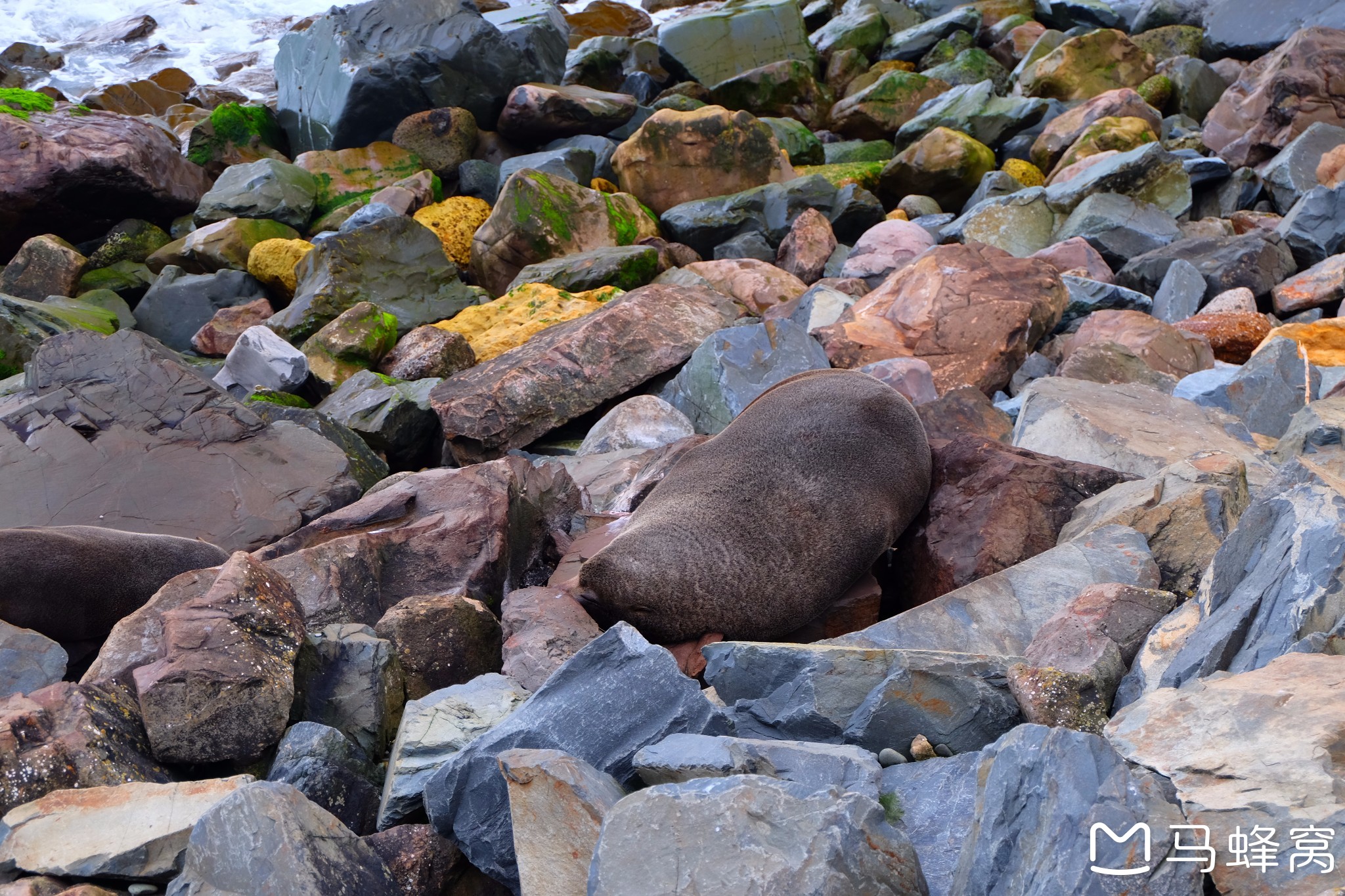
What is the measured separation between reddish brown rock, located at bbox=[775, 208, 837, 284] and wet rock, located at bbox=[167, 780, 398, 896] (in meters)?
8.76

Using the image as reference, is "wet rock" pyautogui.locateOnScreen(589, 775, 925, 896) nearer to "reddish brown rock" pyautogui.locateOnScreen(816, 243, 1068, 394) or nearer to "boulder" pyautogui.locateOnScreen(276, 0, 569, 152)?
"reddish brown rock" pyautogui.locateOnScreen(816, 243, 1068, 394)

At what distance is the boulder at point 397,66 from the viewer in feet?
46.5

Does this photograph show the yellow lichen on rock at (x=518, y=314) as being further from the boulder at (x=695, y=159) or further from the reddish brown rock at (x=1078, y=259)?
the reddish brown rock at (x=1078, y=259)

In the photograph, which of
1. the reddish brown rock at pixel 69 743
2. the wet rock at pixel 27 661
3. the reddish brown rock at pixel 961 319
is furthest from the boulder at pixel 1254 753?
the reddish brown rock at pixel 961 319

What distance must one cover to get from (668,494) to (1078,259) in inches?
228

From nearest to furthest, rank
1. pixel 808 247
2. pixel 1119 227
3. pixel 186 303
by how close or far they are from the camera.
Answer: pixel 1119 227
pixel 808 247
pixel 186 303

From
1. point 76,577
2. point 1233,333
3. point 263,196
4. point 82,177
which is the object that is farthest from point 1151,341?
point 82,177

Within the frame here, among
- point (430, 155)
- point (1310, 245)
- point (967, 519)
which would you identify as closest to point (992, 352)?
point (967, 519)

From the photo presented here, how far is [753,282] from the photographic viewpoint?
10008 millimetres

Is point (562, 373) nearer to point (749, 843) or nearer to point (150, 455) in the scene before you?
point (150, 455)

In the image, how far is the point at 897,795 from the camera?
8.42 feet

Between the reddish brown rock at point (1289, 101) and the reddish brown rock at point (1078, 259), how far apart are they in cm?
388

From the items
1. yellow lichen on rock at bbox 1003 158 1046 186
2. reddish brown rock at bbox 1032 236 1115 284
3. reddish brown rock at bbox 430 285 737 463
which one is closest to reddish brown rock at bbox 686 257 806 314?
reddish brown rock at bbox 430 285 737 463

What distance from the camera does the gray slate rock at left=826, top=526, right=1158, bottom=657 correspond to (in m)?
3.76
